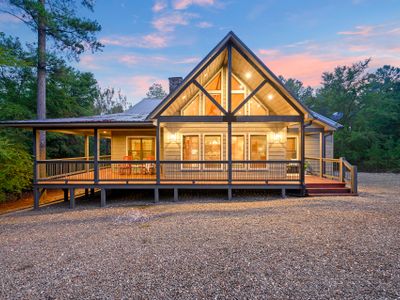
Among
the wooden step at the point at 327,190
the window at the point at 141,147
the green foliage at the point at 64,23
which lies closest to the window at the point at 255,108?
the wooden step at the point at 327,190

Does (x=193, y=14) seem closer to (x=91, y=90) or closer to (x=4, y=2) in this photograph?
(x=91, y=90)

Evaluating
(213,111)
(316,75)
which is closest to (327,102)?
(316,75)

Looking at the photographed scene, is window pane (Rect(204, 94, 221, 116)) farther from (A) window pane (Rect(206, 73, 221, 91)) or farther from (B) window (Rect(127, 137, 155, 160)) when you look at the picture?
(B) window (Rect(127, 137, 155, 160))

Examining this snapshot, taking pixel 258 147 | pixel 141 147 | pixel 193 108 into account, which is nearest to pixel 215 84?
pixel 193 108

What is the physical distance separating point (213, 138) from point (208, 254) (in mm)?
7453

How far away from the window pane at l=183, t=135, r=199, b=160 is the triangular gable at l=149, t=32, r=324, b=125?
244 cm

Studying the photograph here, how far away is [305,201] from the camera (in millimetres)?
8531

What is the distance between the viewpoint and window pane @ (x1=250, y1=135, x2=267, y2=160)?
1108cm

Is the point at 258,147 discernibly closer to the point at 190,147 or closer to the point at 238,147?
the point at 238,147

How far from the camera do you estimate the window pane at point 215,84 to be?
11.2 meters

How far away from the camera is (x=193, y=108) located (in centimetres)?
1103

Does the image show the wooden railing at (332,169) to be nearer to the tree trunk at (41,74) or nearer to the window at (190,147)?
the window at (190,147)

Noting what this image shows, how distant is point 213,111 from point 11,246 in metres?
8.64

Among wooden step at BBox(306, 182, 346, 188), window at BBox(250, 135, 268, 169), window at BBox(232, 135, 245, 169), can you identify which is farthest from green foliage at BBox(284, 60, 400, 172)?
window at BBox(232, 135, 245, 169)
